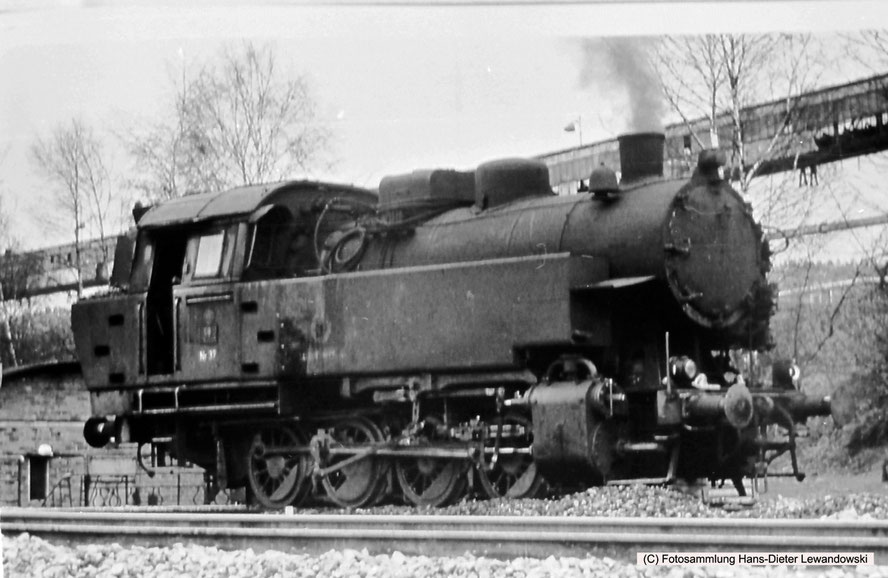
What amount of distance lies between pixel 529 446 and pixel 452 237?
139 centimetres

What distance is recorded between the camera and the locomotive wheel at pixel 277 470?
8203 millimetres

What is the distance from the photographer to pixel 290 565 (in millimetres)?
5957

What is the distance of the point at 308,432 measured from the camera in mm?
8203

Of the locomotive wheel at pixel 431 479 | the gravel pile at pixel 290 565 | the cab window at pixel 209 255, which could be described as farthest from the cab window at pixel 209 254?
the gravel pile at pixel 290 565

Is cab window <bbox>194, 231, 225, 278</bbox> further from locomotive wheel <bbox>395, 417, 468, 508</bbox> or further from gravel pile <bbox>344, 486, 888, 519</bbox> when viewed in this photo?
gravel pile <bbox>344, 486, 888, 519</bbox>

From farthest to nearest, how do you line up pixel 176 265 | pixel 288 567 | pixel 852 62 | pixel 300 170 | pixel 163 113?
pixel 176 265
pixel 300 170
pixel 163 113
pixel 852 62
pixel 288 567

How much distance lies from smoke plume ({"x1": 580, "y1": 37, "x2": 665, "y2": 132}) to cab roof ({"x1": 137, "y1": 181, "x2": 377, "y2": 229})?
189 centimetres

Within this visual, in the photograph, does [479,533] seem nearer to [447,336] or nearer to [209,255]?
[447,336]

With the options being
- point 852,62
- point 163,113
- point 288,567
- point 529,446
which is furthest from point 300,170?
point 852,62

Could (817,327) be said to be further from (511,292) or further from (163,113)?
(163,113)

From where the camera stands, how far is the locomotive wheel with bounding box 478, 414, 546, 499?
Answer: 7.35m

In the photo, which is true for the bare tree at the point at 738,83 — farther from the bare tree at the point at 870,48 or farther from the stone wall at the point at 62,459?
the stone wall at the point at 62,459
